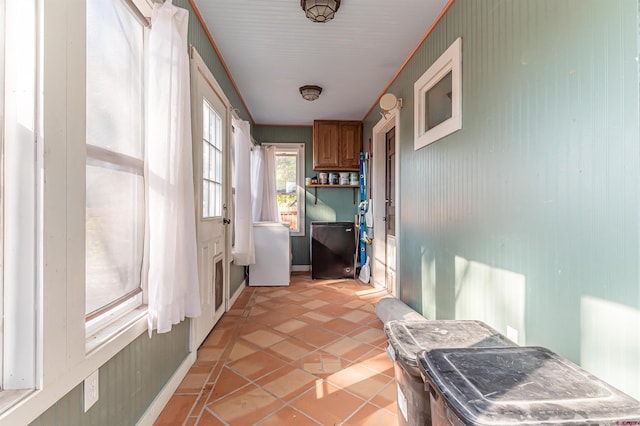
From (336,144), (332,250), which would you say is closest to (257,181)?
(336,144)

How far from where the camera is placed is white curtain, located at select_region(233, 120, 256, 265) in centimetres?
356

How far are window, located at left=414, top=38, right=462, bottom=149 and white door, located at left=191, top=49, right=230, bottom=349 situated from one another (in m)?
1.83

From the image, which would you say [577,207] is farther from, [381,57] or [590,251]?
[381,57]

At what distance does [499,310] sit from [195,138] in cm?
224

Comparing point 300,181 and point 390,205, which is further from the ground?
point 300,181

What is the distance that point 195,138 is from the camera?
212 centimetres

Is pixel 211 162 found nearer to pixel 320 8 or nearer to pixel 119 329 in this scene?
pixel 320 8

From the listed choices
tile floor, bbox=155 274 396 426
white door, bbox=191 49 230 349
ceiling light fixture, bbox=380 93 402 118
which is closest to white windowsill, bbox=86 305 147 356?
tile floor, bbox=155 274 396 426

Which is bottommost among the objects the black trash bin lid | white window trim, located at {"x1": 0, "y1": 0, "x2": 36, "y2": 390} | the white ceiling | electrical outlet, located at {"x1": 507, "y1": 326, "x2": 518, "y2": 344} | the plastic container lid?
electrical outlet, located at {"x1": 507, "y1": 326, "x2": 518, "y2": 344}

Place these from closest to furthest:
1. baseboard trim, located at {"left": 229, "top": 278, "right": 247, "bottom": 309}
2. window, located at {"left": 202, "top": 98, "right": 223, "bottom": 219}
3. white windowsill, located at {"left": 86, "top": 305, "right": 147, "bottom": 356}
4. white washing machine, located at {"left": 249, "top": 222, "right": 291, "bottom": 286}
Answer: white windowsill, located at {"left": 86, "top": 305, "right": 147, "bottom": 356} → window, located at {"left": 202, "top": 98, "right": 223, "bottom": 219} → baseboard trim, located at {"left": 229, "top": 278, "right": 247, "bottom": 309} → white washing machine, located at {"left": 249, "top": 222, "right": 291, "bottom": 286}

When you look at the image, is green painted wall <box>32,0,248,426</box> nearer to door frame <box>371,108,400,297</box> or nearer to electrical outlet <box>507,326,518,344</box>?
electrical outlet <box>507,326,518,344</box>

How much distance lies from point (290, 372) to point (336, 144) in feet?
12.3

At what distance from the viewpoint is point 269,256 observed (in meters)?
4.23

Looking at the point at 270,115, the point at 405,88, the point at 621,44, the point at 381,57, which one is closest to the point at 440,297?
the point at 621,44
